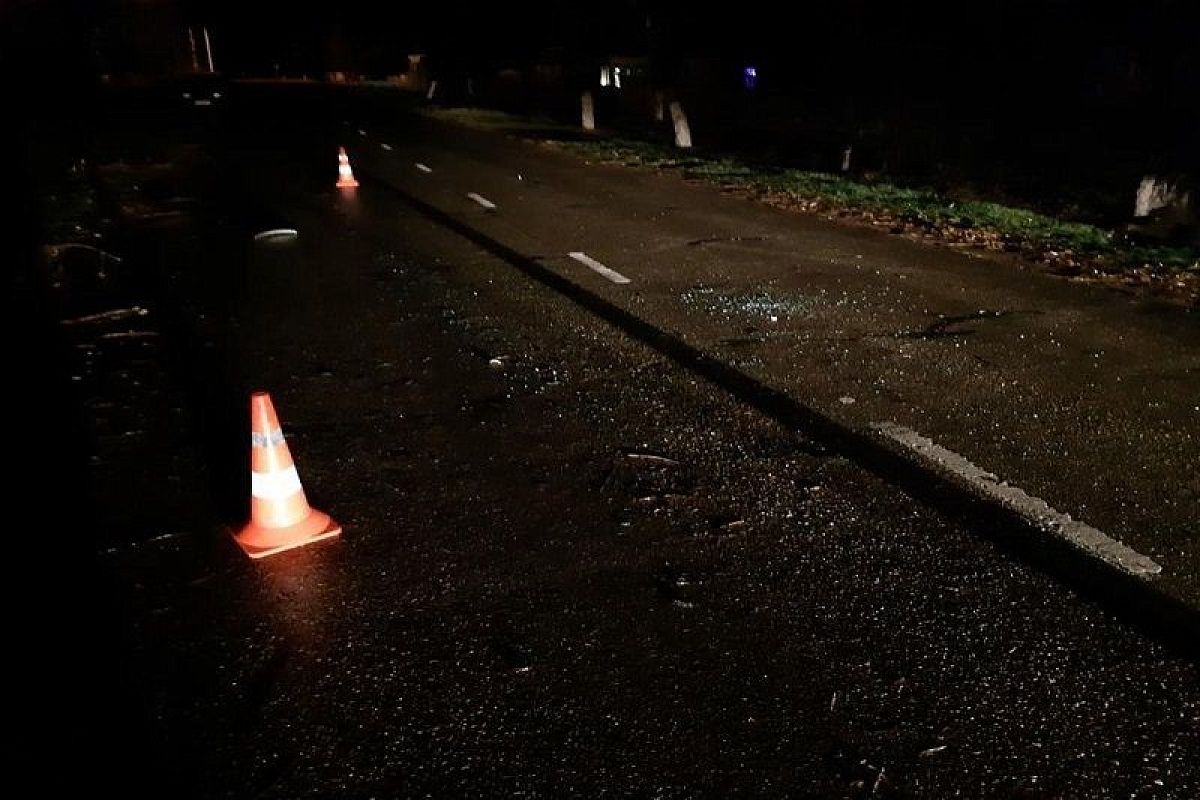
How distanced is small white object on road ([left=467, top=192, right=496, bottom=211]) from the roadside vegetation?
397 cm

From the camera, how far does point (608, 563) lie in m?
3.88

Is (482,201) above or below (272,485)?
below

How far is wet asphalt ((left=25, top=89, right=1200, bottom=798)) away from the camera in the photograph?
2869 mm

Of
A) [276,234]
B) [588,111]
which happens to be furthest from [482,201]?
[588,111]

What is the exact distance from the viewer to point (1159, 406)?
5.52 m

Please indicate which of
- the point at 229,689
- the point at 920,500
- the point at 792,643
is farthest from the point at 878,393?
the point at 229,689

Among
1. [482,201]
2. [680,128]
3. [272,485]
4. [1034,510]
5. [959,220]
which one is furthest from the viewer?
[680,128]

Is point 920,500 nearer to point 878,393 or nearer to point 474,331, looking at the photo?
point 878,393

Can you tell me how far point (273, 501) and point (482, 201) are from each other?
10.3 meters

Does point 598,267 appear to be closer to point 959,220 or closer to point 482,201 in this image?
point 482,201

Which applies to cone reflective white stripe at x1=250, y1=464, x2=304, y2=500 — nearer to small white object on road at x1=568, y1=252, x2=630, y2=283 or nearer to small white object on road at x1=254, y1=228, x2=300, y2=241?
small white object on road at x1=568, y1=252, x2=630, y2=283

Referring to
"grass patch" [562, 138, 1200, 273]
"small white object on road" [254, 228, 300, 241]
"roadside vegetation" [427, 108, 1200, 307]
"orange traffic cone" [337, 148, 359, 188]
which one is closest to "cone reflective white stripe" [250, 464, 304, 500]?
"roadside vegetation" [427, 108, 1200, 307]

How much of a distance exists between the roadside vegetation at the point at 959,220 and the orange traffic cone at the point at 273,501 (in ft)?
24.4

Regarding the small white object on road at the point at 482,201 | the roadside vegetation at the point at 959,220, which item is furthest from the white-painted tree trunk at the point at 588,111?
the small white object on road at the point at 482,201
